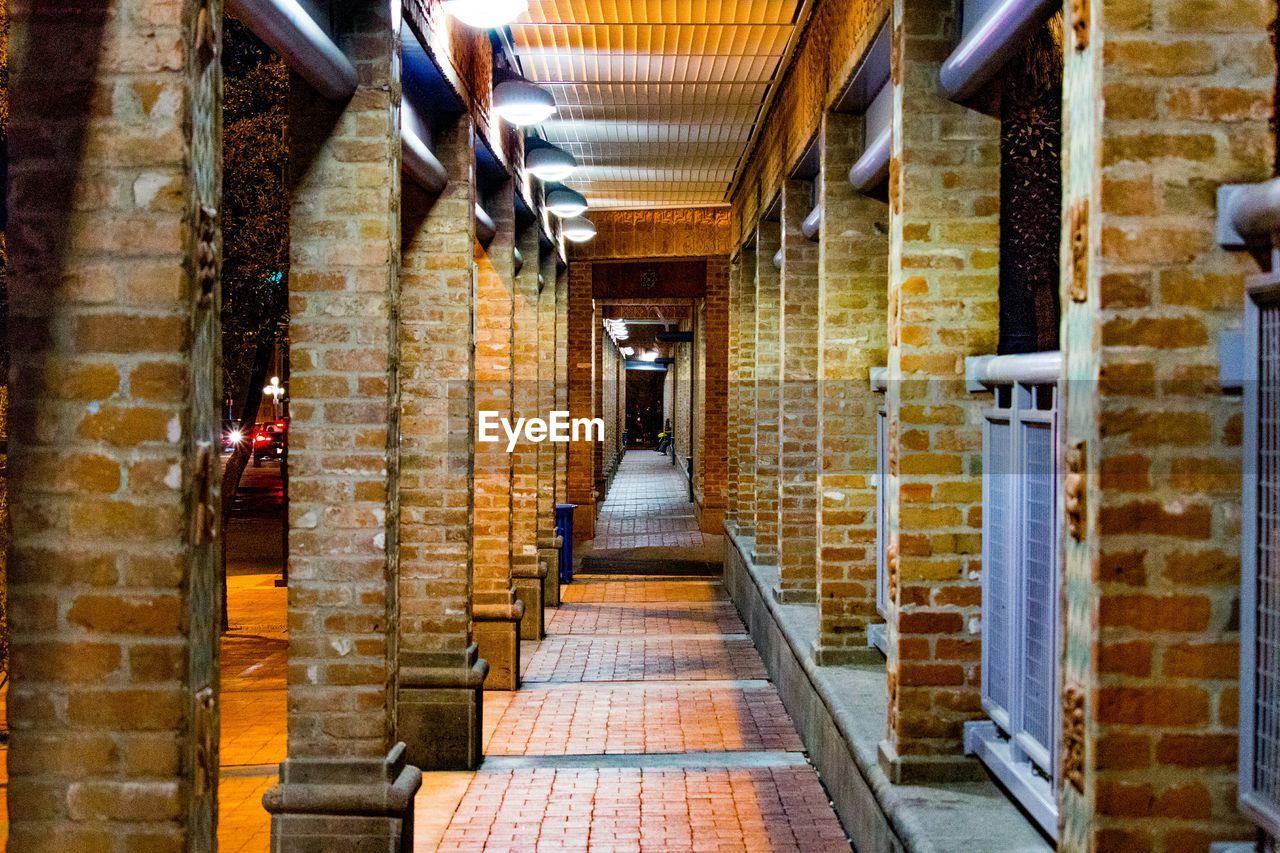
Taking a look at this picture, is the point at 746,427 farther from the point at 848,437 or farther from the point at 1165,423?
the point at 1165,423

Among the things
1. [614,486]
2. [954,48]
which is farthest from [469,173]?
[614,486]

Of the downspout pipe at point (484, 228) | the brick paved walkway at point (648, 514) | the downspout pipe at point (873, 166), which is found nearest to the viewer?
the downspout pipe at point (873, 166)

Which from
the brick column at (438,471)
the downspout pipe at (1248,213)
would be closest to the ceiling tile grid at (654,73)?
the brick column at (438,471)

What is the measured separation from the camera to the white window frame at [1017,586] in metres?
3.68

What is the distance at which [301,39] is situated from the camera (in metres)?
4.00

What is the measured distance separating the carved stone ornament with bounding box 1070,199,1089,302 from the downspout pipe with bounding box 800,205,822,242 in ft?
18.3

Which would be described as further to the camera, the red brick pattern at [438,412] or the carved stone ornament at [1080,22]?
the red brick pattern at [438,412]

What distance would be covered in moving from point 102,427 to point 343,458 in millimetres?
2027

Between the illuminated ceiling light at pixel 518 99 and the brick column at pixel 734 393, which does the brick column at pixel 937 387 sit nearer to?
the illuminated ceiling light at pixel 518 99

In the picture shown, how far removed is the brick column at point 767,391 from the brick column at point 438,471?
4732 mm

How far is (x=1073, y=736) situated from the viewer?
279 centimetres

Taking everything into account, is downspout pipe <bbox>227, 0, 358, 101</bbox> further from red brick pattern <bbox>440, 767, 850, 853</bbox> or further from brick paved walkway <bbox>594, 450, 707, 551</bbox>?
brick paved walkway <bbox>594, 450, 707, 551</bbox>

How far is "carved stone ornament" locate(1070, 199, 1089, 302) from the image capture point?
2.76 metres

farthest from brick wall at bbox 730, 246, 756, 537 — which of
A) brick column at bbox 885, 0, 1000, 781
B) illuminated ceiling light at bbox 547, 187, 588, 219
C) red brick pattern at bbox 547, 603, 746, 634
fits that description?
brick column at bbox 885, 0, 1000, 781
